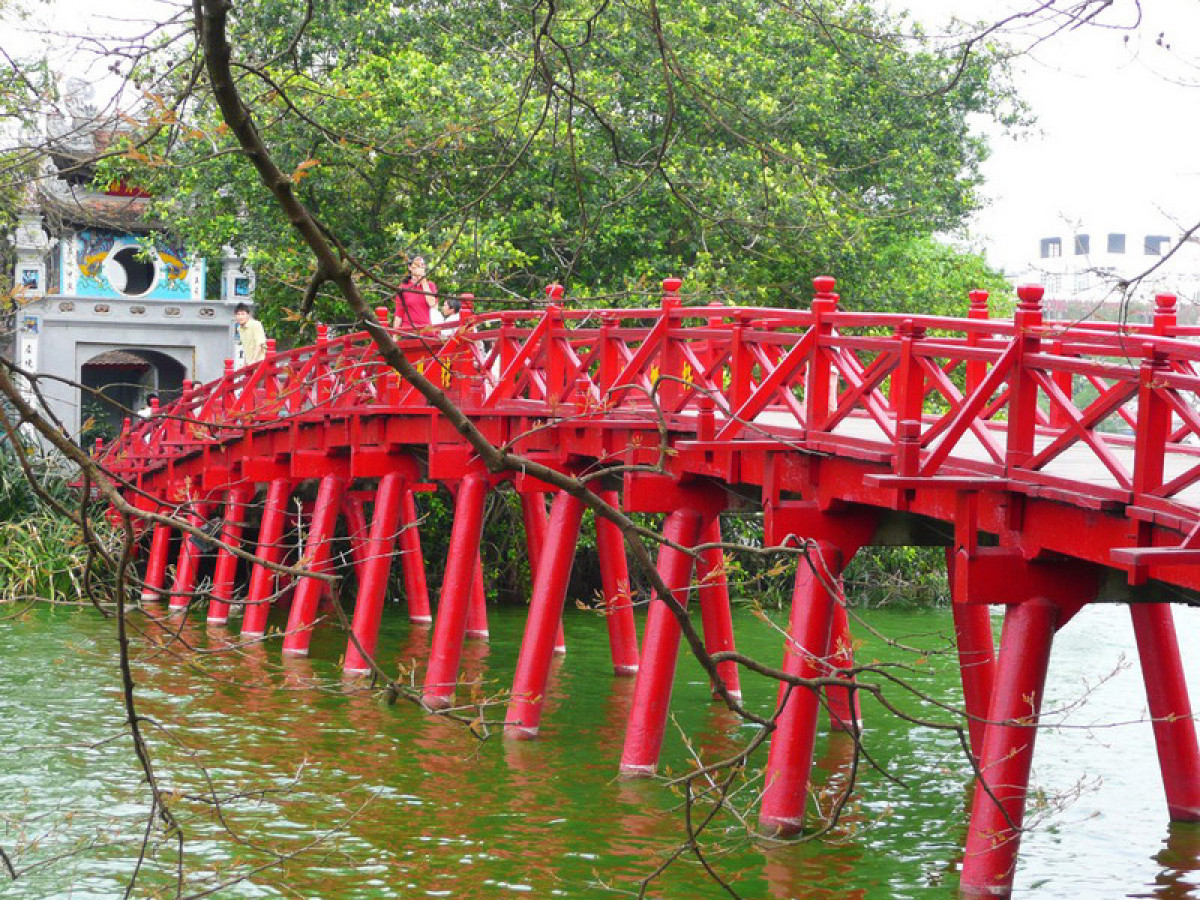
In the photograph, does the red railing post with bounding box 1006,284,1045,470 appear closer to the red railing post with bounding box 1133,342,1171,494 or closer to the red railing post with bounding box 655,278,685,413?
the red railing post with bounding box 1133,342,1171,494

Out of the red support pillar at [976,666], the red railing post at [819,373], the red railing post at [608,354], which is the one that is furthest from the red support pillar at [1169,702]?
the red railing post at [608,354]

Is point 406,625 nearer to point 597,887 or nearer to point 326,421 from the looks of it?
point 326,421

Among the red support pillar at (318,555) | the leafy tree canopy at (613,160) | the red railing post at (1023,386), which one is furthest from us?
the leafy tree canopy at (613,160)

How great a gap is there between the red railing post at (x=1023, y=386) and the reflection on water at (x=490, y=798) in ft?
5.22

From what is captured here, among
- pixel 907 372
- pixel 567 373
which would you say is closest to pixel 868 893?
pixel 907 372

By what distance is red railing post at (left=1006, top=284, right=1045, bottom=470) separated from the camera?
9633mm

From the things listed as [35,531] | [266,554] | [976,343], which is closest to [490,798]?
[976,343]

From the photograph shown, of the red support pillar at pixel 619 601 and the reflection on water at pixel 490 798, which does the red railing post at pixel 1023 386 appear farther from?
the red support pillar at pixel 619 601

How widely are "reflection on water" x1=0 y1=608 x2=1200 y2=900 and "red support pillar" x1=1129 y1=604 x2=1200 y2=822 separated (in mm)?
332

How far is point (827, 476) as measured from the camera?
1196cm

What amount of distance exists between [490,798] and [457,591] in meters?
4.14

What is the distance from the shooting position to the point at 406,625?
1058 inches

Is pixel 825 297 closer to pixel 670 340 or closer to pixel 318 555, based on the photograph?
pixel 670 340

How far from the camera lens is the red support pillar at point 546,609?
16000 millimetres
